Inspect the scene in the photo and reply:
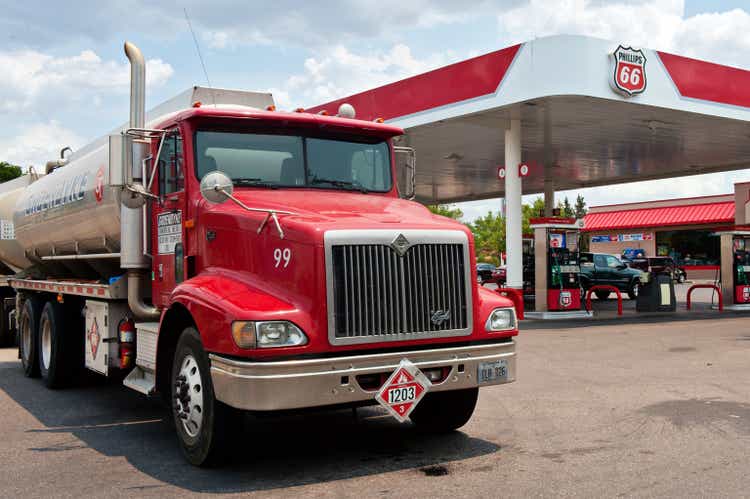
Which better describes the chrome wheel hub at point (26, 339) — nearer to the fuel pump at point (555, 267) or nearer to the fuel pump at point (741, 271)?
the fuel pump at point (555, 267)

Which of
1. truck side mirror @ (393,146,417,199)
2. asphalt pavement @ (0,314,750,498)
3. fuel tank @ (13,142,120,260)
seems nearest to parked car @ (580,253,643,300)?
asphalt pavement @ (0,314,750,498)

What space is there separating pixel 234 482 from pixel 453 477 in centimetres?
156

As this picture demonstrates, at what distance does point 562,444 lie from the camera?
6.63m

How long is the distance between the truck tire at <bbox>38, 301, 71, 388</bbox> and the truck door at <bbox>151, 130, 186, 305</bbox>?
2.87 meters

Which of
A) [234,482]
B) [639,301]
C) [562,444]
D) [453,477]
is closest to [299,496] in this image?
[234,482]

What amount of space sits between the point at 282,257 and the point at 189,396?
1346 millimetres

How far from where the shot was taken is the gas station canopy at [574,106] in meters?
17.1

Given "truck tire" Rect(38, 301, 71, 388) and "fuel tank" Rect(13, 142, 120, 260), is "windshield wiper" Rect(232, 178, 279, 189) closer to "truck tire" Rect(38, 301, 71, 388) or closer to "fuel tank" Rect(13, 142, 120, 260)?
"fuel tank" Rect(13, 142, 120, 260)

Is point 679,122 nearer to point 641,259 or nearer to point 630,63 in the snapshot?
point 630,63

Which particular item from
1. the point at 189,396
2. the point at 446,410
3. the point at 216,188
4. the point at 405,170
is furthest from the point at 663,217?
the point at 189,396

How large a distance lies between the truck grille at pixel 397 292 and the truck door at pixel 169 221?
1977mm

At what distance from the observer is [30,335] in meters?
11.0

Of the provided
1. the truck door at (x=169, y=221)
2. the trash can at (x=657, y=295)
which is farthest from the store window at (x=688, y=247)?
the truck door at (x=169, y=221)

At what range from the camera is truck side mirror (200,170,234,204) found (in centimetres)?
610
